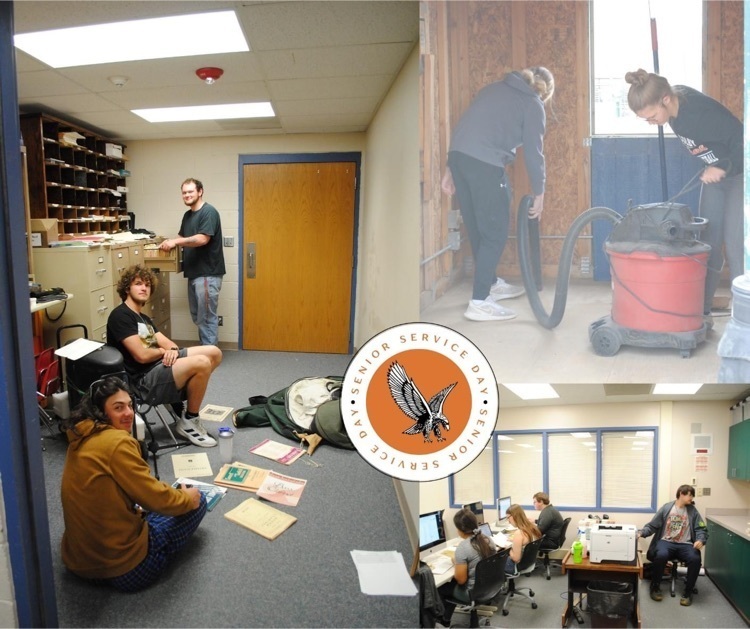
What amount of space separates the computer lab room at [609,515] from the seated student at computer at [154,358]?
1.63 m

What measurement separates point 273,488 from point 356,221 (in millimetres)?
1601

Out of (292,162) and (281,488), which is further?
(292,162)

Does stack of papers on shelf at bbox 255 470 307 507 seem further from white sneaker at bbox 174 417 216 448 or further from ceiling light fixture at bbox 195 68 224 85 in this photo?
ceiling light fixture at bbox 195 68 224 85

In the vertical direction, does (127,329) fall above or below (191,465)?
above

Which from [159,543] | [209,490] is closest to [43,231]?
[209,490]

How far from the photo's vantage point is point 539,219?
1455mm

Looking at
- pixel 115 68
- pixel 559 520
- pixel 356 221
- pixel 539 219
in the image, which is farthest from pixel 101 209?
pixel 559 520

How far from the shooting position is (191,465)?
244cm

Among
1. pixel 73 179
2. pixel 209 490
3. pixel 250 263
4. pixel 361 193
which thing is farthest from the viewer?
pixel 361 193

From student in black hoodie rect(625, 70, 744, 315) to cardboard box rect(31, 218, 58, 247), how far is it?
2.45 metres

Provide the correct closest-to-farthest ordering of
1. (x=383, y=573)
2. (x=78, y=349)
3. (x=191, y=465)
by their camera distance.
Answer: (x=383, y=573) < (x=78, y=349) < (x=191, y=465)

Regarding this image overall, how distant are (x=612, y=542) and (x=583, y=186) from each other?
0.94 metres

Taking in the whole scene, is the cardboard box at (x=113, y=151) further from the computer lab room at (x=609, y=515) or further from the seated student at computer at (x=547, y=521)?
the seated student at computer at (x=547, y=521)

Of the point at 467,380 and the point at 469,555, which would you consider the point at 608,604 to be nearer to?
the point at 469,555
